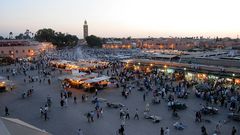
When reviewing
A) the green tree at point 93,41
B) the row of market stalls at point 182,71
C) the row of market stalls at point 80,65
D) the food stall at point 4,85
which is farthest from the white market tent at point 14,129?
the green tree at point 93,41

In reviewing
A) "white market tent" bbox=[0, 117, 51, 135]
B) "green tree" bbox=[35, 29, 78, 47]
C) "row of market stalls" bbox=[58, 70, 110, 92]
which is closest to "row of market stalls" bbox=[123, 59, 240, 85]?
"row of market stalls" bbox=[58, 70, 110, 92]

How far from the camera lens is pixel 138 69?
121 feet

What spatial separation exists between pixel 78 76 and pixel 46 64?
18580 millimetres

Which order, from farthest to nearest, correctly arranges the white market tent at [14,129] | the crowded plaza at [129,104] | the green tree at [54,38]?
the green tree at [54,38], the crowded plaza at [129,104], the white market tent at [14,129]

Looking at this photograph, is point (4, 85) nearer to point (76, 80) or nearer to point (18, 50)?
point (76, 80)

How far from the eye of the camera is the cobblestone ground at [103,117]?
14.8 m

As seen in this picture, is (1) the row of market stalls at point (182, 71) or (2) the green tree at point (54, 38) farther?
(2) the green tree at point (54, 38)

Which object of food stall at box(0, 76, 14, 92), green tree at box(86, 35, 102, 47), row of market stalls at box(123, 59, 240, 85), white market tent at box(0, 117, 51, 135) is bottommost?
food stall at box(0, 76, 14, 92)

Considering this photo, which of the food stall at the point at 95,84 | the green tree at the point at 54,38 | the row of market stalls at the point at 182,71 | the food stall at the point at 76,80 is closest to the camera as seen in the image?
the food stall at the point at 95,84

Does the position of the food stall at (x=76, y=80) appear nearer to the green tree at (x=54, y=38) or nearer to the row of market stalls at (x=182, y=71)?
the row of market stalls at (x=182, y=71)

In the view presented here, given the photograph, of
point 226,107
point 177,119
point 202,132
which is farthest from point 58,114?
point 226,107

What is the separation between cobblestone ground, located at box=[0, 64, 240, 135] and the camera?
14.8m

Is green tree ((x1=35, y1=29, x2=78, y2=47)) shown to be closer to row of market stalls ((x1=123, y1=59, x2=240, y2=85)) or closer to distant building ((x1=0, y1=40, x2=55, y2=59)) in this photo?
distant building ((x1=0, y1=40, x2=55, y2=59))

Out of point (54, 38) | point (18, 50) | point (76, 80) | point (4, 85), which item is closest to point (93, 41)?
point (54, 38)
